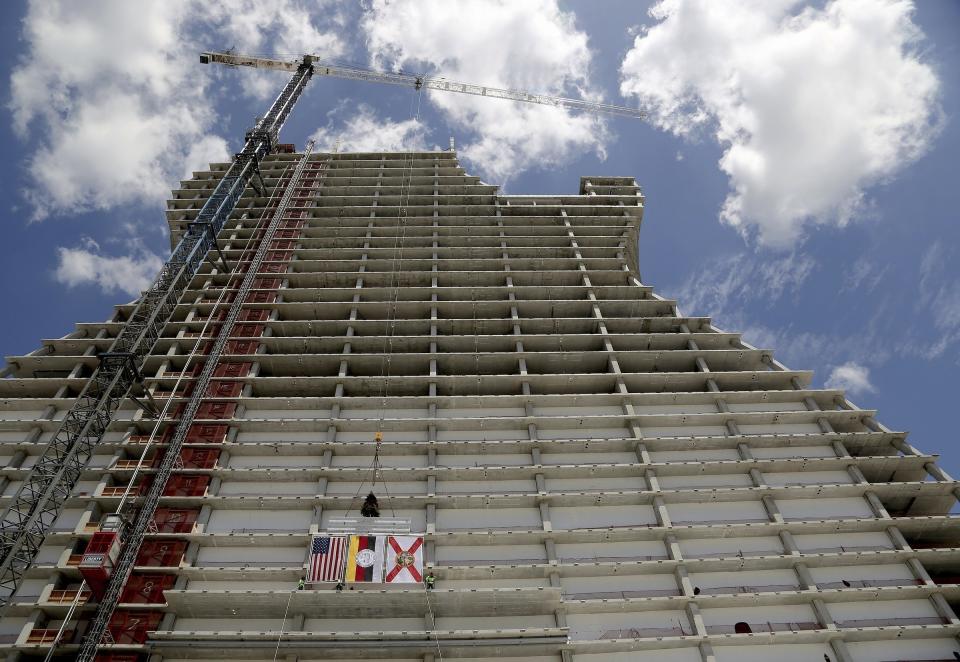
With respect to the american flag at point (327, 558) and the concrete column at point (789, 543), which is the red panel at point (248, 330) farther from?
the concrete column at point (789, 543)

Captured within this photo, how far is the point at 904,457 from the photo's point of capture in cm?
3781

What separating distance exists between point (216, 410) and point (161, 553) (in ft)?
32.9

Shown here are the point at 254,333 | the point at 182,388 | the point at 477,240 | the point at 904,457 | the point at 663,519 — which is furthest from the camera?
the point at 477,240

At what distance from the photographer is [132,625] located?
3016 cm

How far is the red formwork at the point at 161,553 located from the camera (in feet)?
107

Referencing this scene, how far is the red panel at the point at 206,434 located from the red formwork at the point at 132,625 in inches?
412

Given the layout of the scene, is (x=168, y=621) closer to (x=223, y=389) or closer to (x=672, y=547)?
(x=223, y=389)

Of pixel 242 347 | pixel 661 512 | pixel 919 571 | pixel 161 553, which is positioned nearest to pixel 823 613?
pixel 919 571

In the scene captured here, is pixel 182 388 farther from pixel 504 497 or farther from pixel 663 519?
pixel 663 519

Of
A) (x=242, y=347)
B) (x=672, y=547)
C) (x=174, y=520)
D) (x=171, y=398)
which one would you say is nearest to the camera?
(x=672, y=547)

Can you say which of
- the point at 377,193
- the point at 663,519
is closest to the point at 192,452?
the point at 663,519

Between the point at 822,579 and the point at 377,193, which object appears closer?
the point at 822,579

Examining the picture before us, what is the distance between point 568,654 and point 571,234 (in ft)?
121

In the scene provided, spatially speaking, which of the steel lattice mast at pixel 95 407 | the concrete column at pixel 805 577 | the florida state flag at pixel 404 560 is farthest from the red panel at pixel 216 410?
the concrete column at pixel 805 577
